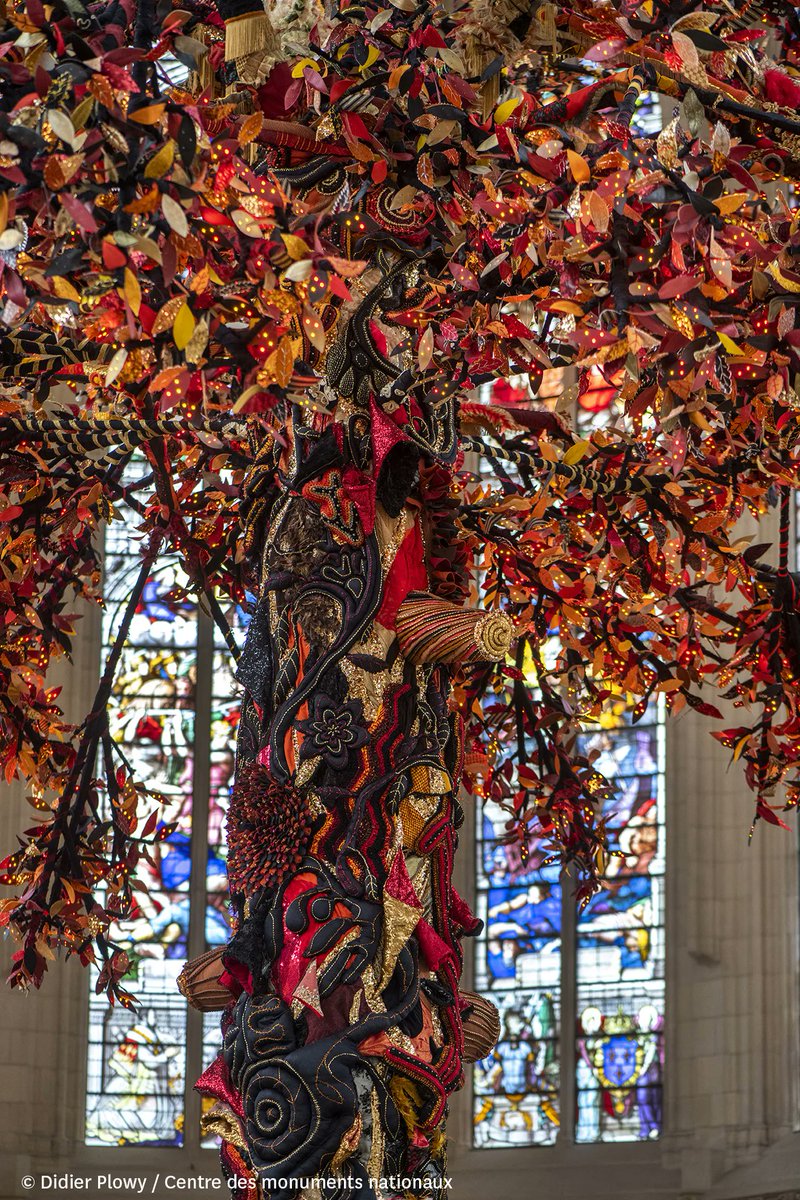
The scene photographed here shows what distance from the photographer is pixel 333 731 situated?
3973mm

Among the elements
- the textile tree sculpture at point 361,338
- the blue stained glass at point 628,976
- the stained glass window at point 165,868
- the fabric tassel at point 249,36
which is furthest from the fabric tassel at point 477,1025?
the stained glass window at point 165,868

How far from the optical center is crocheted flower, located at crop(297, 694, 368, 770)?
3963mm

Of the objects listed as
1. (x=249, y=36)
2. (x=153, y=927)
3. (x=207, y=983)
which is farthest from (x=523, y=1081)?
(x=249, y=36)

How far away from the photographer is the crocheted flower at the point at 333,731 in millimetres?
3963

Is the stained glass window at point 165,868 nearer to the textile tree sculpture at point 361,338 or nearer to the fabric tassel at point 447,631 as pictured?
the textile tree sculpture at point 361,338

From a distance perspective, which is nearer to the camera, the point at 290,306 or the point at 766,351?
the point at 290,306

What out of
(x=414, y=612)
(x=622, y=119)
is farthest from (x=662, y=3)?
(x=414, y=612)

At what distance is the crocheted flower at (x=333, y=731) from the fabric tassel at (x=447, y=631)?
0.16 m

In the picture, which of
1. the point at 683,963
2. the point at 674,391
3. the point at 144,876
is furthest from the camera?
the point at 144,876

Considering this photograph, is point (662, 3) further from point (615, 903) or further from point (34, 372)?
point (615, 903)

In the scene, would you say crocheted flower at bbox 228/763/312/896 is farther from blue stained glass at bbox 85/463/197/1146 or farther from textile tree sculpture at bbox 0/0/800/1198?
blue stained glass at bbox 85/463/197/1146

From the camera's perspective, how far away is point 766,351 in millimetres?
3947

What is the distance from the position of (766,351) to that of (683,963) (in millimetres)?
5812

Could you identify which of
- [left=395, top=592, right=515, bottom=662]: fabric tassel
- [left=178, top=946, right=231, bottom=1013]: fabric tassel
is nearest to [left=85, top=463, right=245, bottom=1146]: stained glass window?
[left=178, top=946, right=231, bottom=1013]: fabric tassel
